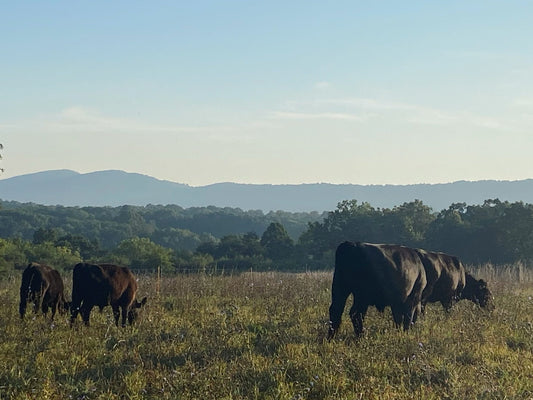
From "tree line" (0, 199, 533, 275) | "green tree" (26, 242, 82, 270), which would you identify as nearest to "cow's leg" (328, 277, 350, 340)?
"tree line" (0, 199, 533, 275)

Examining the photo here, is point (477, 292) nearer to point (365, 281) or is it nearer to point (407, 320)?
point (407, 320)

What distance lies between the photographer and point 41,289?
→ 1265 centimetres

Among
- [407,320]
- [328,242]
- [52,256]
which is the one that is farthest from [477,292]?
[52,256]

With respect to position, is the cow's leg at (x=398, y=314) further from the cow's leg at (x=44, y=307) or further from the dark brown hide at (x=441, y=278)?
the cow's leg at (x=44, y=307)

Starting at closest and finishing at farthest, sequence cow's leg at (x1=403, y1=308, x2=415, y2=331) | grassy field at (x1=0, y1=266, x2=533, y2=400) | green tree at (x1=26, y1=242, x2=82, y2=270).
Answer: grassy field at (x1=0, y1=266, x2=533, y2=400) → cow's leg at (x1=403, y1=308, x2=415, y2=331) → green tree at (x1=26, y1=242, x2=82, y2=270)

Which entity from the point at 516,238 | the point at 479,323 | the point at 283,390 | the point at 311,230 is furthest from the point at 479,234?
the point at 283,390

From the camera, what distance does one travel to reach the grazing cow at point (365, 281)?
10.2 meters

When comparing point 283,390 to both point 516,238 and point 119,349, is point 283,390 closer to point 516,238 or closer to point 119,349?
point 119,349

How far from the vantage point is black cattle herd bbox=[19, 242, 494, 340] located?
33.8 ft

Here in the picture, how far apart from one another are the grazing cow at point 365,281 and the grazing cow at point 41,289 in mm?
6522

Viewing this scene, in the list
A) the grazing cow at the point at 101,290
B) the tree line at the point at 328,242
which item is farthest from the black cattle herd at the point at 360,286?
the tree line at the point at 328,242

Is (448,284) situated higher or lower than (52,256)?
higher

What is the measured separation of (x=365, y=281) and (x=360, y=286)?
0.13m

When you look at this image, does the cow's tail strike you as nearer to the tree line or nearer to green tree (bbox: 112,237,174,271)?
green tree (bbox: 112,237,174,271)
